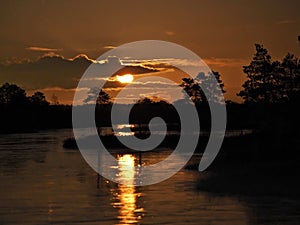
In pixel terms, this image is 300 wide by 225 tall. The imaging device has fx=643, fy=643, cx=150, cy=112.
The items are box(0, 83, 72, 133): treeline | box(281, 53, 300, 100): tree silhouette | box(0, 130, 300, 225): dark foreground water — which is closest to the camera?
box(0, 130, 300, 225): dark foreground water

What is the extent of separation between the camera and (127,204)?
30594mm

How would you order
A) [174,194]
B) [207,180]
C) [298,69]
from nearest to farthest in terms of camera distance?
[174,194], [207,180], [298,69]

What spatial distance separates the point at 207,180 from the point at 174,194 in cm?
621

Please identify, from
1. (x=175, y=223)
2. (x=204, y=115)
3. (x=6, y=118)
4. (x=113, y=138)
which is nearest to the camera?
(x=175, y=223)

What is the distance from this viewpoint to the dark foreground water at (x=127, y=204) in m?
26.2

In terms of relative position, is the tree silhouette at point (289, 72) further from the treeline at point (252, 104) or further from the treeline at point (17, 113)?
the treeline at point (17, 113)

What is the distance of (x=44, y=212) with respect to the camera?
2839 cm

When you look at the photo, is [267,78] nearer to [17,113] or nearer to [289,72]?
[289,72]

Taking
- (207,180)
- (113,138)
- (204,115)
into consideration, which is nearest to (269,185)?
(207,180)

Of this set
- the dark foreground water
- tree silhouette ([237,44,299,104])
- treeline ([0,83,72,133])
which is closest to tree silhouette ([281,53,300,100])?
tree silhouette ([237,44,299,104])

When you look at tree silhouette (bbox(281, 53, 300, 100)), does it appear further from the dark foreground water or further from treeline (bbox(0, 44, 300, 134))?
the dark foreground water

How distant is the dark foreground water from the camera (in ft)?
86.0

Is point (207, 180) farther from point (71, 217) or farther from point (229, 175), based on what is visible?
point (71, 217)

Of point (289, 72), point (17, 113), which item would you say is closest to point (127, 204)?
point (289, 72)
